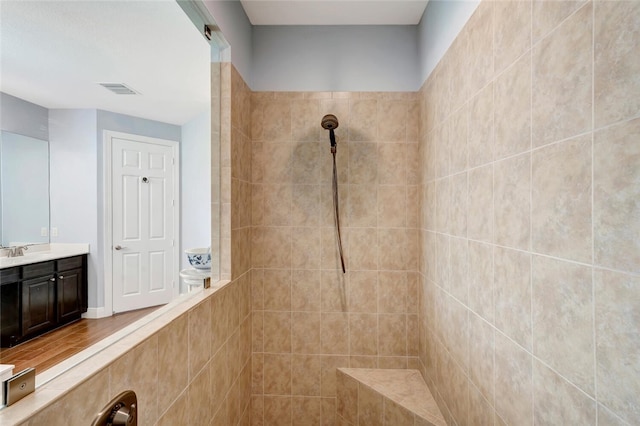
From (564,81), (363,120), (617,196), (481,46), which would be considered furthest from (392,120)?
(617,196)

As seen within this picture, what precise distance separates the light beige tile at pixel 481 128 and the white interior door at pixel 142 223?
4.51 feet

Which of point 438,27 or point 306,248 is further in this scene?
point 306,248

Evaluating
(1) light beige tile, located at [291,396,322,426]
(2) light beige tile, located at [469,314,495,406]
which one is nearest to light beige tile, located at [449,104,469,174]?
(2) light beige tile, located at [469,314,495,406]

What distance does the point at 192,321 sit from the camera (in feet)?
3.94

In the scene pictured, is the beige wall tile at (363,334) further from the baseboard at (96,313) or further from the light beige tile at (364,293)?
the baseboard at (96,313)

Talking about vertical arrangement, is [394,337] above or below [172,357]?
below

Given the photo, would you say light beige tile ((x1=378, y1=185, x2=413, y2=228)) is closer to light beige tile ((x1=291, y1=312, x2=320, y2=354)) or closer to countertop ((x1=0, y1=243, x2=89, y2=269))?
light beige tile ((x1=291, y1=312, x2=320, y2=354))

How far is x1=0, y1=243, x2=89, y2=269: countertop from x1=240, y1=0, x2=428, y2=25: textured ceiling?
173 centimetres

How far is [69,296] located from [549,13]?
1.63 metres

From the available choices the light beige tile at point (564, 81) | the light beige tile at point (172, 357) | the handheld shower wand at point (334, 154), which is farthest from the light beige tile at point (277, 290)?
the light beige tile at point (564, 81)

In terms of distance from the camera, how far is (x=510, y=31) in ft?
3.14

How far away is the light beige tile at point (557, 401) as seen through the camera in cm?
67

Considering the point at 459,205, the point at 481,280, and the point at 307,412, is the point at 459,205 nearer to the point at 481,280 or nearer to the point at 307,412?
the point at 481,280

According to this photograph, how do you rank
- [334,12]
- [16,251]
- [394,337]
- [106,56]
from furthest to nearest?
[394,337] → [334,12] → [106,56] → [16,251]
